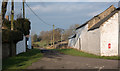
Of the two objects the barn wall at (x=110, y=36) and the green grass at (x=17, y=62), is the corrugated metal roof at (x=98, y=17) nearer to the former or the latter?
the barn wall at (x=110, y=36)

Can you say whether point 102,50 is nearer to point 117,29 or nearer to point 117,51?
point 117,51

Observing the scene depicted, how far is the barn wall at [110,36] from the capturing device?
59.2 feet

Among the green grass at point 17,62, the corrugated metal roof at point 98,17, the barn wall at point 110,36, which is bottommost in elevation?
the green grass at point 17,62

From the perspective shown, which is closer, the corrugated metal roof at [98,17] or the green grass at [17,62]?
the green grass at [17,62]

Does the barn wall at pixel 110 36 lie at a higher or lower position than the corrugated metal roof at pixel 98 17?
lower

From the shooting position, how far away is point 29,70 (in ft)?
29.3

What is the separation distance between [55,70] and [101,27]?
11.0 metres

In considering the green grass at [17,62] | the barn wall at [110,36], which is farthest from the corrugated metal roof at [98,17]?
the green grass at [17,62]

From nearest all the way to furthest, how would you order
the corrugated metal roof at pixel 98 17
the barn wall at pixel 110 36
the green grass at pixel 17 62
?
the green grass at pixel 17 62 < the barn wall at pixel 110 36 < the corrugated metal roof at pixel 98 17

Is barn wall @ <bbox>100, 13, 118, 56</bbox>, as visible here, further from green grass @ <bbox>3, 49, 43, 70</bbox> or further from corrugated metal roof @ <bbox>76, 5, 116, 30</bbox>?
green grass @ <bbox>3, 49, 43, 70</bbox>

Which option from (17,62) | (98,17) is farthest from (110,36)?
(17,62)

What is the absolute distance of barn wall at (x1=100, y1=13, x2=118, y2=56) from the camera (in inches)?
711

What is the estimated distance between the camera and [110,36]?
714 inches

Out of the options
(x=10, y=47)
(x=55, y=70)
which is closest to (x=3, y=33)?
(x=10, y=47)
